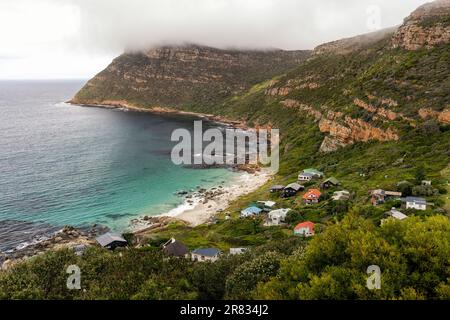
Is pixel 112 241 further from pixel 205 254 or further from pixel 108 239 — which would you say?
pixel 205 254

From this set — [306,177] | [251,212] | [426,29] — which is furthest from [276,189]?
[426,29]

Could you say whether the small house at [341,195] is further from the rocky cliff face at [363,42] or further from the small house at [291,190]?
the rocky cliff face at [363,42]

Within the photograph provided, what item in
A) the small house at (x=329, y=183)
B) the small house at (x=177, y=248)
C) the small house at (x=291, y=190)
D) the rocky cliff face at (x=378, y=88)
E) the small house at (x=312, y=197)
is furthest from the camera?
the rocky cliff face at (x=378, y=88)

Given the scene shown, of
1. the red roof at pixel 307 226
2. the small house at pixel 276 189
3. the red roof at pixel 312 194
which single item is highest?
the red roof at pixel 312 194

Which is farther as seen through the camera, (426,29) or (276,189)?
(426,29)

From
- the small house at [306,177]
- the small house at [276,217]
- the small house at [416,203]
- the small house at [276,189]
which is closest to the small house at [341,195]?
the small house at [276,217]

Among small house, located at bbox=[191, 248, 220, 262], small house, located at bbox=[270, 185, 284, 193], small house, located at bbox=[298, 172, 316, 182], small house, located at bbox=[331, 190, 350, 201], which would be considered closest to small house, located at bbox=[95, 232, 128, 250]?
small house, located at bbox=[191, 248, 220, 262]
